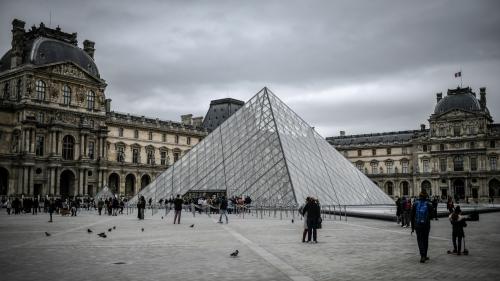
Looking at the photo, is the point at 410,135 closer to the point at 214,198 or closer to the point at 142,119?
the point at 142,119

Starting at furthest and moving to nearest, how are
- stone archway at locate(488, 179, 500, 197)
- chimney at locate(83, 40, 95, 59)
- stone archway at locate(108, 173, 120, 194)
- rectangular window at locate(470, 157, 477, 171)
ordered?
rectangular window at locate(470, 157, 477, 171)
stone archway at locate(488, 179, 500, 197)
stone archway at locate(108, 173, 120, 194)
chimney at locate(83, 40, 95, 59)

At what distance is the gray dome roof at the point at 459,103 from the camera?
69.8 meters

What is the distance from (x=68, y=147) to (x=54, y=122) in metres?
3.68

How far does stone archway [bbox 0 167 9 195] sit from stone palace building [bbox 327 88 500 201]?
54.7 m

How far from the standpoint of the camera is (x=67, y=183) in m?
53.8

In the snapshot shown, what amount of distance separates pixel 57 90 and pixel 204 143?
2533 cm

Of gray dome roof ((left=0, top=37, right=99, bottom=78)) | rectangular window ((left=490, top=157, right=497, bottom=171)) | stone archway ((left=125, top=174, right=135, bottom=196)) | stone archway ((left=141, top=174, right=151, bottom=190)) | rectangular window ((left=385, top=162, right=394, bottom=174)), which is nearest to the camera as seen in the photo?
gray dome roof ((left=0, top=37, right=99, bottom=78))

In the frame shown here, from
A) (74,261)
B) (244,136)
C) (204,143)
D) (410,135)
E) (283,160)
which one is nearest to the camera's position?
(74,261)

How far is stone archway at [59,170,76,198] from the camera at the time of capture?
5284cm

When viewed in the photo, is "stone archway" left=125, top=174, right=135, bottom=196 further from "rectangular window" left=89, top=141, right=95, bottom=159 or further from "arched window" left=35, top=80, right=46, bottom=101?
"arched window" left=35, top=80, right=46, bottom=101

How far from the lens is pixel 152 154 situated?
214ft

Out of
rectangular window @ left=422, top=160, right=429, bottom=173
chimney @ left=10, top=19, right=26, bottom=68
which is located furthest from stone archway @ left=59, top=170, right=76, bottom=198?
rectangular window @ left=422, top=160, right=429, bottom=173

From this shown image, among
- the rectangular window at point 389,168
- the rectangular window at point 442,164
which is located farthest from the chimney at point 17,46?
the rectangular window at point 442,164

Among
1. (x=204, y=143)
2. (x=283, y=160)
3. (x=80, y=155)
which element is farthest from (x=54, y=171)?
(x=283, y=160)
